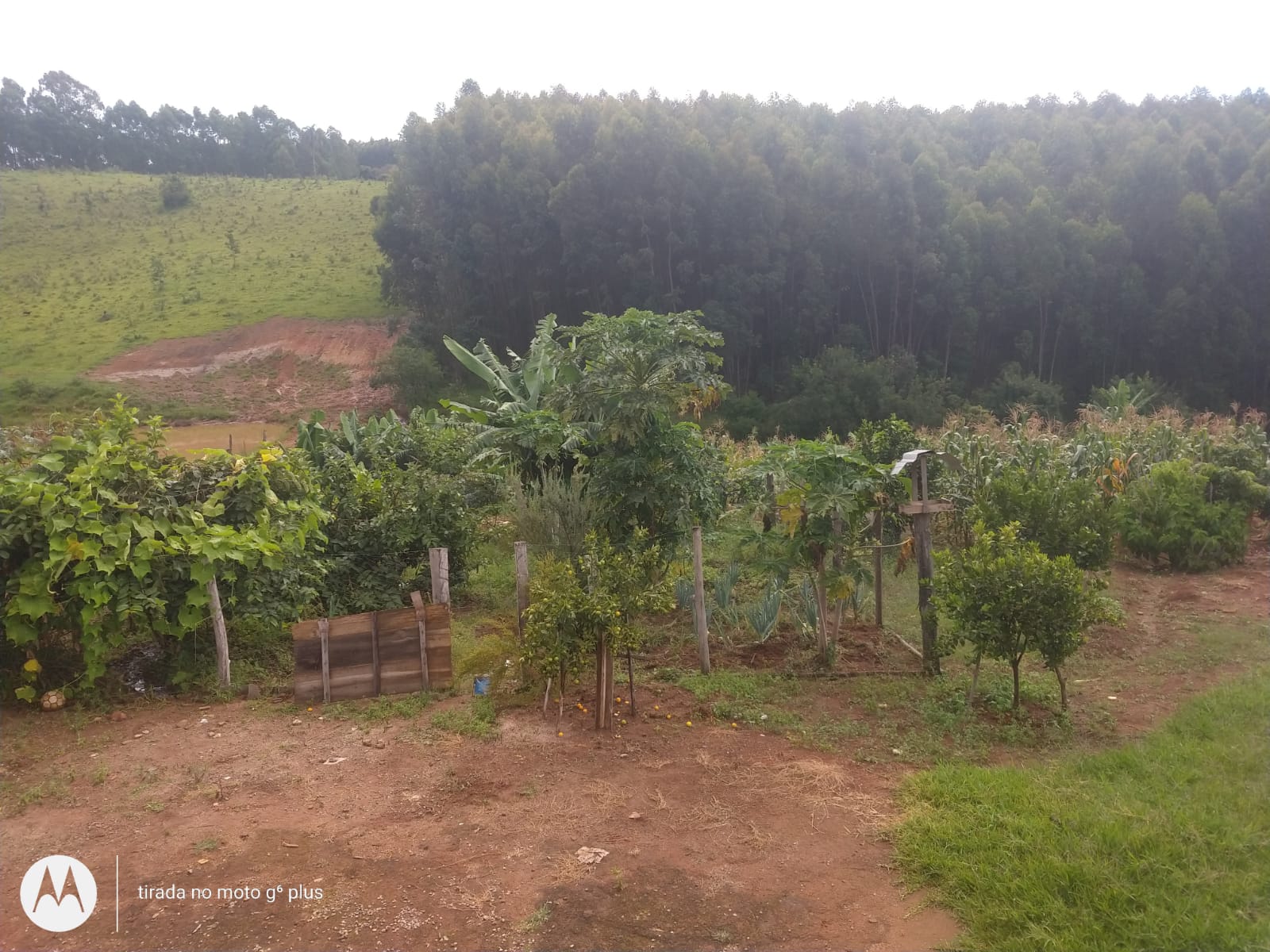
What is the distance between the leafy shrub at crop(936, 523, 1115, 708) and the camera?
16.1 feet

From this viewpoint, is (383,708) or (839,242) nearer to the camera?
(383,708)

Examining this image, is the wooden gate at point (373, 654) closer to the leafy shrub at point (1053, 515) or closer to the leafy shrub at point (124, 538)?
the leafy shrub at point (124, 538)

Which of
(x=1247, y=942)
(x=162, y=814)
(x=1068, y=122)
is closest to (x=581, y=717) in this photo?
(x=162, y=814)

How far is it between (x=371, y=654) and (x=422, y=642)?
35cm

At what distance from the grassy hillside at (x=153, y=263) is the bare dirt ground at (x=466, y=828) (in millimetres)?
23299

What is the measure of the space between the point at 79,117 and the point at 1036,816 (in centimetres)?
6961

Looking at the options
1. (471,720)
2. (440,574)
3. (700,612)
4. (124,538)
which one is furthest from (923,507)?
(124,538)

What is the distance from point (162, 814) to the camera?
3941 millimetres

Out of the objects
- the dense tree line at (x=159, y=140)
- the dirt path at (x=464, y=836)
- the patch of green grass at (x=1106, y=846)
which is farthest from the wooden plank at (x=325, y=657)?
the dense tree line at (x=159, y=140)

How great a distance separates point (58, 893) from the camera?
10.9 ft

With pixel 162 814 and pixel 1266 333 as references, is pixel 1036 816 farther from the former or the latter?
pixel 1266 333

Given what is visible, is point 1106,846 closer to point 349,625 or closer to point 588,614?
point 588,614

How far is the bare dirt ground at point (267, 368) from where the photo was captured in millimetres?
25922

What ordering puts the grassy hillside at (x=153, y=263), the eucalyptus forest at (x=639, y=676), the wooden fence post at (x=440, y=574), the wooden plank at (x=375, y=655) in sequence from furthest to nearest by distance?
the grassy hillside at (x=153, y=263) → the wooden fence post at (x=440, y=574) → the wooden plank at (x=375, y=655) → the eucalyptus forest at (x=639, y=676)
